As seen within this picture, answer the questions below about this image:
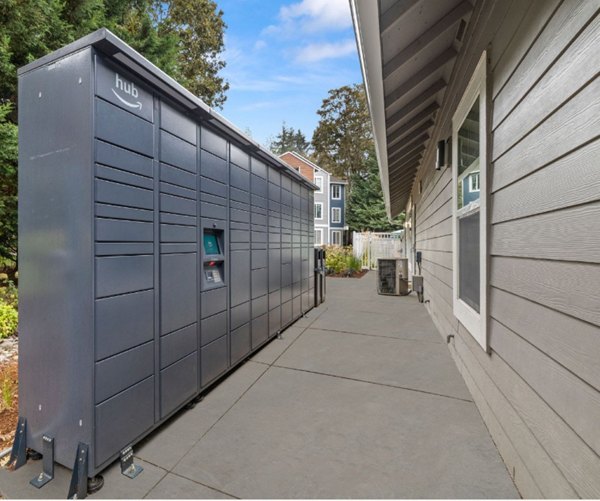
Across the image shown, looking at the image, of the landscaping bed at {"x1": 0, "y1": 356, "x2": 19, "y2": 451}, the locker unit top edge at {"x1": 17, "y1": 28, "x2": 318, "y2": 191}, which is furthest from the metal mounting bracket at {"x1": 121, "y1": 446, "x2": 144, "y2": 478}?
the locker unit top edge at {"x1": 17, "y1": 28, "x2": 318, "y2": 191}

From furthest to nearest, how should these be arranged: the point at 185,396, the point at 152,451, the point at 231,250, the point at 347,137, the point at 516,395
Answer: the point at 347,137
the point at 231,250
the point at 185,396
the point at 152,451
the point at 516,395

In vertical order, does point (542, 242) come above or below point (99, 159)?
below

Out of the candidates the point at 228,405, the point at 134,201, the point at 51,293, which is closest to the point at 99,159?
the point at 134,201

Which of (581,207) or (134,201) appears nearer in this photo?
(581,207)

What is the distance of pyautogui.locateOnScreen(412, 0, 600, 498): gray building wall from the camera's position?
1.01 m

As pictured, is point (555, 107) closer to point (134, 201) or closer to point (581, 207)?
point (581, 207)

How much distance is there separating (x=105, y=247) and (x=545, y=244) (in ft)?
6.75

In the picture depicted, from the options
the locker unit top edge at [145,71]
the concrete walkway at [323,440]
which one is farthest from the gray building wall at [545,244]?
the locker unit top edge at [145,71]

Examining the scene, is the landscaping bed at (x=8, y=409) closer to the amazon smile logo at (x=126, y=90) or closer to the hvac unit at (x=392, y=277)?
the amazon smile logo at (x=126, y=90)

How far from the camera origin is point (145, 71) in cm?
181

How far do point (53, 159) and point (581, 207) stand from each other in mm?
2388

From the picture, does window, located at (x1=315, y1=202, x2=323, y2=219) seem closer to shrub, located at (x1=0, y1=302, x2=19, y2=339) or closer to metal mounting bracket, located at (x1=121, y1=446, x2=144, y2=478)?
shrub, located at (x1=0, y1=302, x2=19, y2=339)

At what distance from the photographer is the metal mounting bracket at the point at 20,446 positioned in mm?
1751

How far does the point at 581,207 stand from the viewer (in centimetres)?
105
